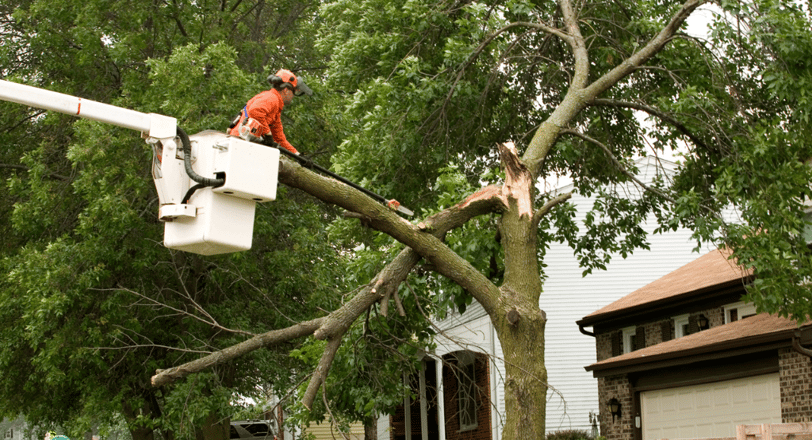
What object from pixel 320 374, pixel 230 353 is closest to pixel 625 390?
pixel 320 374

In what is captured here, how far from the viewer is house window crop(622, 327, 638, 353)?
68.8ft

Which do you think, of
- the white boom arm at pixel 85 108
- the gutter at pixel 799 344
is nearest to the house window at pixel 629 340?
the gutter at pixel 799 344

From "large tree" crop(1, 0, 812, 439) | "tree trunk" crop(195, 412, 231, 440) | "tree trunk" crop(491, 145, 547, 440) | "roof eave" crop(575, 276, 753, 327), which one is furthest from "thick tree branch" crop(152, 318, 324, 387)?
"tree trunk" crop(195, 412, 231, 440)

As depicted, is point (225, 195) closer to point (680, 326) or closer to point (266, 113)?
point (266, 113)

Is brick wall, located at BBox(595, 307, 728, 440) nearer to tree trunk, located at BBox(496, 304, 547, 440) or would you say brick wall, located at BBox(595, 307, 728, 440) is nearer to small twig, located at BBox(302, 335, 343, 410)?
tree trunk, located at BBox(496, 304, 547, 440)

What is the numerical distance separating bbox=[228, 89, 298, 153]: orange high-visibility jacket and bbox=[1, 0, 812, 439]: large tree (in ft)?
1.55

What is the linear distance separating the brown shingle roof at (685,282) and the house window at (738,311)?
588 mm

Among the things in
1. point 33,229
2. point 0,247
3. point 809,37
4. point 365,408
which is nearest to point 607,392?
point 365,408

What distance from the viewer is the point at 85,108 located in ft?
17.7

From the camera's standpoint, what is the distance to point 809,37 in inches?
412

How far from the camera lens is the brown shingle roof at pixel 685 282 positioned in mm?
18375

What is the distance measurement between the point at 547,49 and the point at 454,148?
2.12 metres

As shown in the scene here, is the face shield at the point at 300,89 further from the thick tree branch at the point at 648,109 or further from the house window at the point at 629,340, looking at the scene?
the house window at the point at 629,340

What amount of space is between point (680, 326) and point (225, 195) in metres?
15.8
